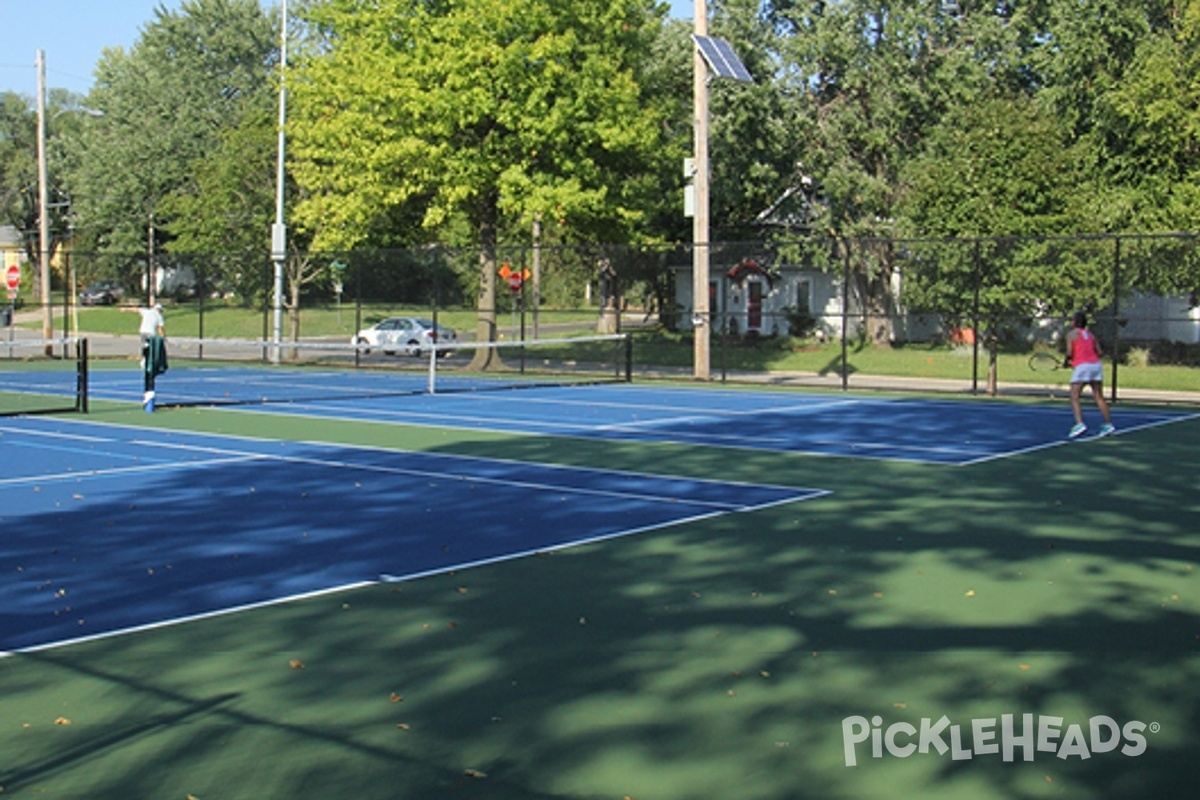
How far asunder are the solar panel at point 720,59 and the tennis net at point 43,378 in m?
14.5

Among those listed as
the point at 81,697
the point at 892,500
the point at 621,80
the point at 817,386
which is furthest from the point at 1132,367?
the point at 81,697

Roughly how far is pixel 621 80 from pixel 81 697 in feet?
97.3

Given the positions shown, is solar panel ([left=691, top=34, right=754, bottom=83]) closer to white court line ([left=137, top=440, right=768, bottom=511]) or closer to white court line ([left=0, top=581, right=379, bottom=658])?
white court line ([left=137, top=440, right=768, bottom=511])

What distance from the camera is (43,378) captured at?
31.5 metres

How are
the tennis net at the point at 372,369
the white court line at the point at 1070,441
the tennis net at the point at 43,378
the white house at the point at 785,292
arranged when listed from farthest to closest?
the white house at the point at 785,292 → the tennis net at the point at 372,369 → the tennis net at the point at 43,378 → the white court line at the point at 1070,441

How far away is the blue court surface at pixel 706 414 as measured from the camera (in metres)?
19.0

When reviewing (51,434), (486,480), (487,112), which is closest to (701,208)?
(487,112)

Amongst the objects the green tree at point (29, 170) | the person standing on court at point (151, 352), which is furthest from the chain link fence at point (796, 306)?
the green tree at point (29, 170)

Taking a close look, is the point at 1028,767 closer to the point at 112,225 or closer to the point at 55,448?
the point at 55,448

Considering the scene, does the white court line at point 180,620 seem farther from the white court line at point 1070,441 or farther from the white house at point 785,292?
the white house at point 785,292

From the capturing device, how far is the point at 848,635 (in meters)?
8.03

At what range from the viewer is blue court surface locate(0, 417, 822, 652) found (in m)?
9.27

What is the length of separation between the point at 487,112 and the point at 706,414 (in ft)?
42.1

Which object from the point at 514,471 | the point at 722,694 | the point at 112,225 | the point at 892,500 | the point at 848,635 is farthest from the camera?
the point at 112,225
